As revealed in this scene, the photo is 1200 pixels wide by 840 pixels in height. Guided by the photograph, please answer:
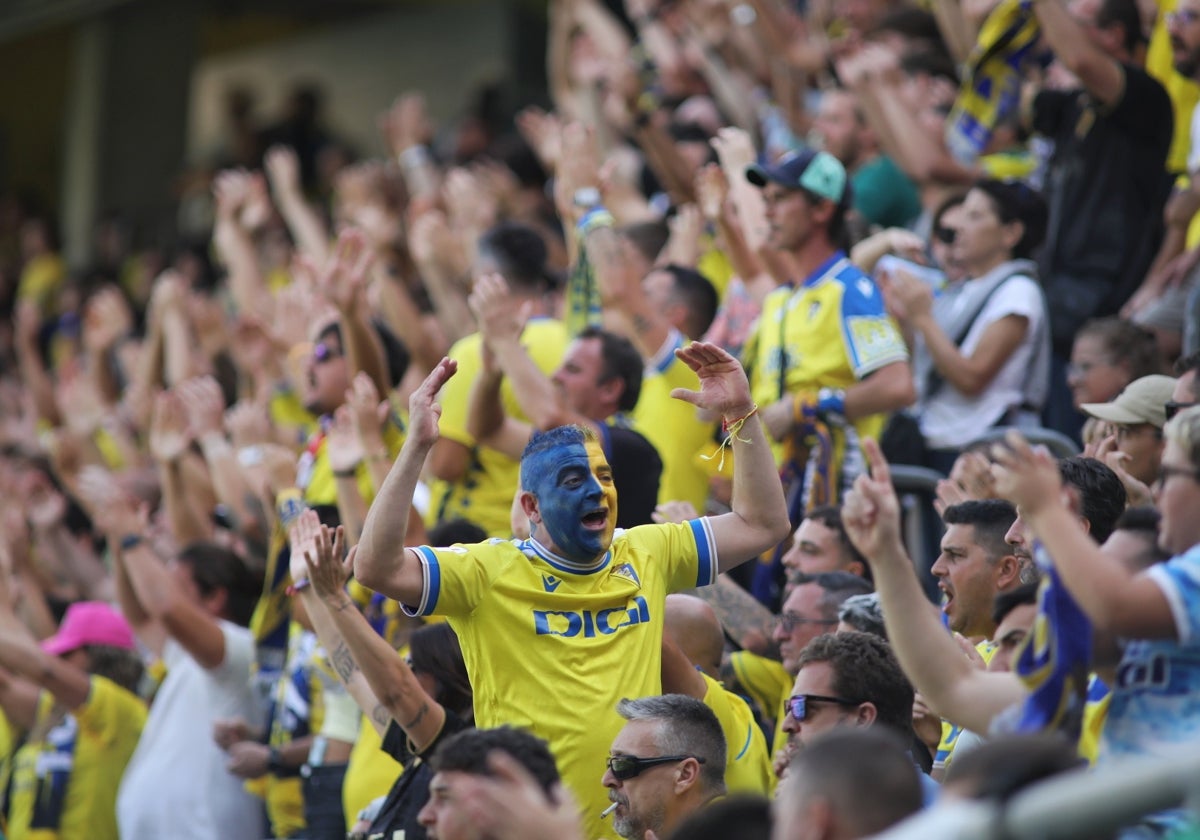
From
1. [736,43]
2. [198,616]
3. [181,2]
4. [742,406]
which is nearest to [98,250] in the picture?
[181,2]

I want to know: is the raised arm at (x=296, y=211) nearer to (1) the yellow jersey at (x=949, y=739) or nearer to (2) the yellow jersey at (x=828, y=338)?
(2) the yellow jersey at (x=828, y=338)

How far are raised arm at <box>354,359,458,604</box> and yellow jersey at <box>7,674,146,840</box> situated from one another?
3746 mm

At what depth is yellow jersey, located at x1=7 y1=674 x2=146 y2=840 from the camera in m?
7.58

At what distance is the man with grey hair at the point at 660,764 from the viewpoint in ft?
14.5

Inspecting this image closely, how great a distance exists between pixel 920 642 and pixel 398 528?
1.39 m

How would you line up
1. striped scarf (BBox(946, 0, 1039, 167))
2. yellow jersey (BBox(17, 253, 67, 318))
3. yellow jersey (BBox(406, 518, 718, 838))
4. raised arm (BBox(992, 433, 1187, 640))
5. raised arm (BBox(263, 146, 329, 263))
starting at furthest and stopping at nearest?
yellow jersey (BBox(17, 253, 67, 318)) → raised arm (BBox(263, 146, 329, 263)) → striped scarf (BBox(946, 0, 1039, 167)) → yellow jersey (BBox(406, 518, 718, 838)) → raised arm (BBox(992, 433, 1187, 640))

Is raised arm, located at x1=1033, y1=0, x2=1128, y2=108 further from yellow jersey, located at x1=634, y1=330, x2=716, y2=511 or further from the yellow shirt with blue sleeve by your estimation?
the yellow shirt with blue sleeve

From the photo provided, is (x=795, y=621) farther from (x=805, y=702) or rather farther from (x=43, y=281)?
(x=43, y=281)

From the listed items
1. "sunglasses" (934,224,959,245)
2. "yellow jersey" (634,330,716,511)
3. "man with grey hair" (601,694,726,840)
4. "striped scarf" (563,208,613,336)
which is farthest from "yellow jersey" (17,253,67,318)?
"man with grey hair" (601,694,726,840)

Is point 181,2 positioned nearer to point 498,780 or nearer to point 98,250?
point 98,250

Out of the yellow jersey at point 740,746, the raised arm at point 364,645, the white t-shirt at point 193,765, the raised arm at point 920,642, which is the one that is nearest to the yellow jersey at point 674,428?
the yellow jersey at point 740,746

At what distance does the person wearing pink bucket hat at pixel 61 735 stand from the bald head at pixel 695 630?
128 inches

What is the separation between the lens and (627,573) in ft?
15.3

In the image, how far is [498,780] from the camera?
142 inches
